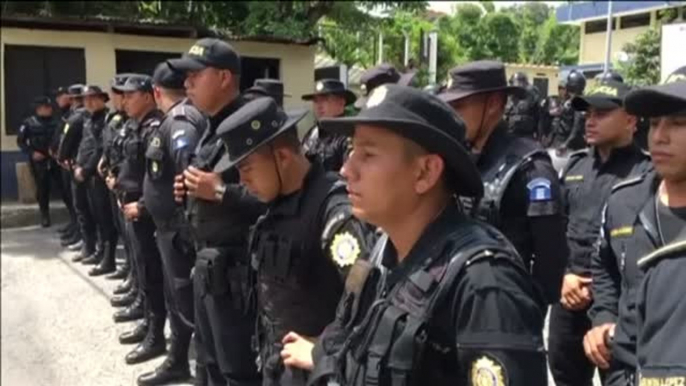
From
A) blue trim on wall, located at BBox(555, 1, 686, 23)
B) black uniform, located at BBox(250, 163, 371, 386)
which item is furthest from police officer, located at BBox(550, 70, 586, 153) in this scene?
blue trim on wall, located at BBox(555, 1, 686, 23)

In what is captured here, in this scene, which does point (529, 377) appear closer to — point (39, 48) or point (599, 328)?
point (599, 328)

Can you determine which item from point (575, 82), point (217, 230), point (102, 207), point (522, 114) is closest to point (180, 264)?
point (217, 230)

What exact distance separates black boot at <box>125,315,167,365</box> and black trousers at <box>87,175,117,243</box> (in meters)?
2.65

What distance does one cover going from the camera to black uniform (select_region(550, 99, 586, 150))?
974 cm

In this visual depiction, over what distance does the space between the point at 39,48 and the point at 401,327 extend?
34.4 feet

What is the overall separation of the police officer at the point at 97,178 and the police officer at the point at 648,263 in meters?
5.85

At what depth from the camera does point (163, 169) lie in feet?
14.3

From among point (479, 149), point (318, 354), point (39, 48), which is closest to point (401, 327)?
point (318, 354)

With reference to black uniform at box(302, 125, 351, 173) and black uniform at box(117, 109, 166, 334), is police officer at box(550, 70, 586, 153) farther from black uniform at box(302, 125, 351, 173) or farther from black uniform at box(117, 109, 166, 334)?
black uniform at box(117, 109, 166, 334)

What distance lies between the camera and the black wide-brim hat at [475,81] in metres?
3.12

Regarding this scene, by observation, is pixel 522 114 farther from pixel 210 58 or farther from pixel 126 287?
pixel 210 58

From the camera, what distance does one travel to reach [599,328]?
105 inches

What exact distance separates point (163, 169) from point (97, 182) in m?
3.58

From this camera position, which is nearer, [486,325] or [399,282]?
[486,325]
